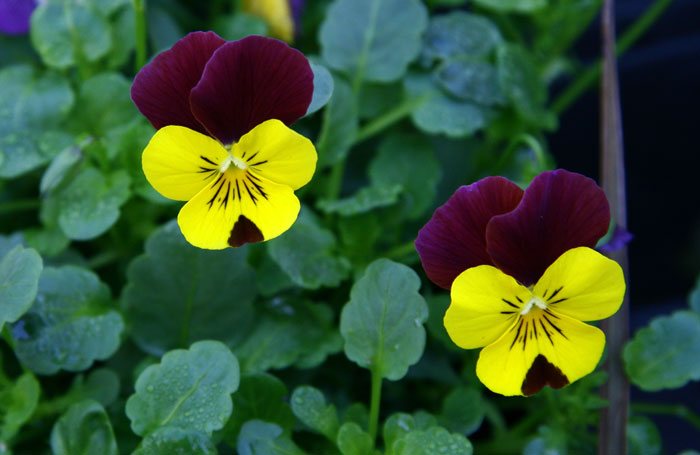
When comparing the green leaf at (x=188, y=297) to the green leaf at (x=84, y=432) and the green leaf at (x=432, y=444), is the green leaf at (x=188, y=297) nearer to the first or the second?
the green leaf at (x=84, y=432)

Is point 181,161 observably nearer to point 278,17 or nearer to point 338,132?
point 338,132

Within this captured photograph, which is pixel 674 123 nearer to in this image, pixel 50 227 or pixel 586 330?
pixel 586 330

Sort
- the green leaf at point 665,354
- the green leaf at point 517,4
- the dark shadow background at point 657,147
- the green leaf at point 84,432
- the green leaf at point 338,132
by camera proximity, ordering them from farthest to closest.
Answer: the dark shadow background at point 657,147 < the green leaf at point 517,4 < the green leaf at point 338,132 < the green leaf at point 665,354 < the green leaf at point 84,432

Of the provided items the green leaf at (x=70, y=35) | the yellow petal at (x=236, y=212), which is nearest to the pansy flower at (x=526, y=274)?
the yellow petal at (x=236, y=212)

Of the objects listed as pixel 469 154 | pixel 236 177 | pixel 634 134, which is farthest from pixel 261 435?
pixel 634 134

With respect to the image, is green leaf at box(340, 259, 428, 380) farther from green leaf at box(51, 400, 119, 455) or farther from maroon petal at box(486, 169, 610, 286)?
green leaf at box(51, 400, 119, 455)
